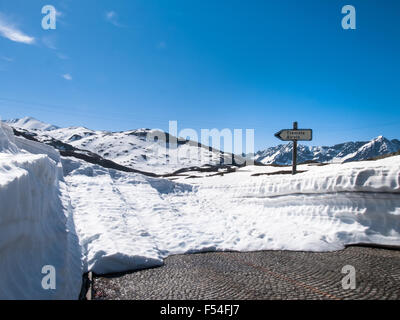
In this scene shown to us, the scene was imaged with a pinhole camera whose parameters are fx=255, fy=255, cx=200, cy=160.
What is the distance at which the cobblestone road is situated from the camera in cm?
505

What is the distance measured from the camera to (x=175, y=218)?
13.2 m

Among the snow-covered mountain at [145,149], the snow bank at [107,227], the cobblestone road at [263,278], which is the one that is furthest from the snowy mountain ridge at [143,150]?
the cobblestone road at [263,278]

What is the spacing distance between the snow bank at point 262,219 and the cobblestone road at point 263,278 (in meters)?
0.80

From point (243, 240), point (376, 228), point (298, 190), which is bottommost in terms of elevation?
point (243, 240)

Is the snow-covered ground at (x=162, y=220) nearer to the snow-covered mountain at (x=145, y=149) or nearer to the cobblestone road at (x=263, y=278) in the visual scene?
the cobblestone road at (x=263, y=278)

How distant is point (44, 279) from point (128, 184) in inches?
687

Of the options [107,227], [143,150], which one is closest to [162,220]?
[107,227]

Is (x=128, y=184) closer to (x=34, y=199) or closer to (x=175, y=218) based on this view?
(x=175, y=218)

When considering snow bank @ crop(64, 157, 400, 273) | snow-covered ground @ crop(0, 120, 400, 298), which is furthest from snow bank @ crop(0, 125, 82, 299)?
snow bank @ crop(64, 157, 400, 273)

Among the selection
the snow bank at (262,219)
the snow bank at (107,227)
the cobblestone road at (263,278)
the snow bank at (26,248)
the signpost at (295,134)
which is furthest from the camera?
the signpost at (295,134)

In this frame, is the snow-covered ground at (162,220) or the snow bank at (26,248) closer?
the snow bank at (26,248)

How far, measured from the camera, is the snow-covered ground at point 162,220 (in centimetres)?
423

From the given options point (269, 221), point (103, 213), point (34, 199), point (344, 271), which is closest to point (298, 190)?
point (269, 221)

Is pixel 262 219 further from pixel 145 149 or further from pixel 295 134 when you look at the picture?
pixel 145 149
